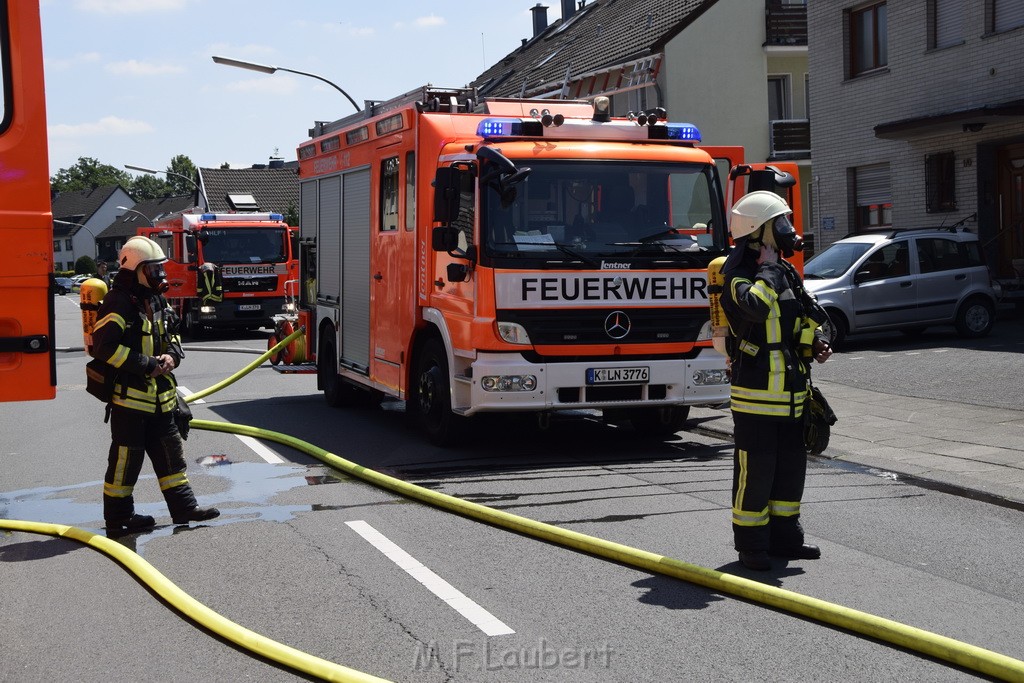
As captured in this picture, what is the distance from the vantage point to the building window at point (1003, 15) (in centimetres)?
2061

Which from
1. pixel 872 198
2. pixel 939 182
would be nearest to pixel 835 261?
pixel 939 182

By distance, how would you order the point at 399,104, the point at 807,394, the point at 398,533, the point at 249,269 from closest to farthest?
1. the point at 807,394
2. the point at 398,533
3. the point at 399,104
4. the point at 249,269

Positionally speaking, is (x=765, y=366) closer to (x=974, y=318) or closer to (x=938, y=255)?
(x=974, y=318)

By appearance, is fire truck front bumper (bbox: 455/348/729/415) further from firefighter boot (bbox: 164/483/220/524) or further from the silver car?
the silver car

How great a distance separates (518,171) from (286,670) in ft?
17.0

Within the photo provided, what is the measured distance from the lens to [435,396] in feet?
34.9

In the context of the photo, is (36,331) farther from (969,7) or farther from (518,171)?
(969,7)

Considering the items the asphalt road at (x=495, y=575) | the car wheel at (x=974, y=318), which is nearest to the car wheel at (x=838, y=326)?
the car wheel at (x=974, y=318)

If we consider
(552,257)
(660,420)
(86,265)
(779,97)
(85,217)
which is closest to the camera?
(552,257)

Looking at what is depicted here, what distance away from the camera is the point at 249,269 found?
95.1 feet

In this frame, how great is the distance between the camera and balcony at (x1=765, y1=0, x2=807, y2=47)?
118 feet

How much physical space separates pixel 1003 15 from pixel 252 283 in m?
17.2

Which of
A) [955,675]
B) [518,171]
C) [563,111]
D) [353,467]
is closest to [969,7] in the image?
[563,111]

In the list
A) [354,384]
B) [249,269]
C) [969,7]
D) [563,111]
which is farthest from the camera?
[249,269]
